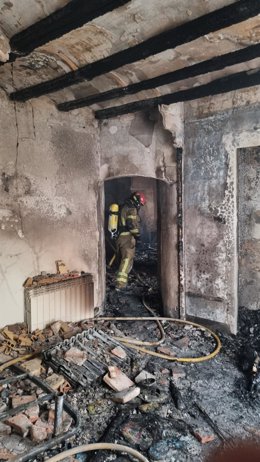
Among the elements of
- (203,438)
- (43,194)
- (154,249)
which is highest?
(43,194)

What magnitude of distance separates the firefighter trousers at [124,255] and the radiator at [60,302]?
70.1 inches

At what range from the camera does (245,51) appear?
10.5 feet

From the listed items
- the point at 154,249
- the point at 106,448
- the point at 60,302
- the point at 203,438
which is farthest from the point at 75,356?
the point at 154,249

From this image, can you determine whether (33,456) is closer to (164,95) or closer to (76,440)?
(76,440)

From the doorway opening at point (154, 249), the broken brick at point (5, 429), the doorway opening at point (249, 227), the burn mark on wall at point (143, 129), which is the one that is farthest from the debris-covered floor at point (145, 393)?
the burn mark on wall at point (143, 129)

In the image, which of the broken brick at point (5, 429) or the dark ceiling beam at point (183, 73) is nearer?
the broken brick at point (5, 429)

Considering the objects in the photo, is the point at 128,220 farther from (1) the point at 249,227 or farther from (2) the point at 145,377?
(2) the point at 145,377

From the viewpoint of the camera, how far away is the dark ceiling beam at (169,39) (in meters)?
2.52

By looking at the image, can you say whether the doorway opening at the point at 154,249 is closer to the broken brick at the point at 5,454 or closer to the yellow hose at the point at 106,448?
the yellow hose at the point at 106,448

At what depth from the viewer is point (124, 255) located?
771 centimetres

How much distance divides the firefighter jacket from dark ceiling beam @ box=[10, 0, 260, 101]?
3818mm

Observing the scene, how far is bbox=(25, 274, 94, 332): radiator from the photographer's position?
4895 mm

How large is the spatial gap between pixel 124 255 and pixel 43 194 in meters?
3.07

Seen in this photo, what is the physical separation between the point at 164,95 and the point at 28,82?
1.89 m
